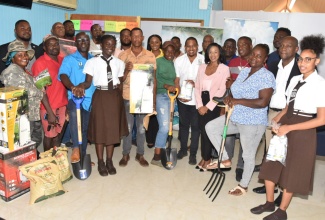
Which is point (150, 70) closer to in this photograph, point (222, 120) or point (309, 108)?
point (222, 120)

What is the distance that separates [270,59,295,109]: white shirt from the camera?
2987mm

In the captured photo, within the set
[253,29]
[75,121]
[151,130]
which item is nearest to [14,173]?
[75,121]

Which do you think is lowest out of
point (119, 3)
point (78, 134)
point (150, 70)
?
point (78, 134)

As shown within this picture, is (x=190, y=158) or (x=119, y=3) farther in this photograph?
(x=119, y=3)

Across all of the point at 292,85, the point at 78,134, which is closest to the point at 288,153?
the point at 292,85

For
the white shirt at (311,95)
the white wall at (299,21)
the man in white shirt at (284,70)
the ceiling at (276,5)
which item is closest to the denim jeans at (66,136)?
the man in white shirt at (284,70)

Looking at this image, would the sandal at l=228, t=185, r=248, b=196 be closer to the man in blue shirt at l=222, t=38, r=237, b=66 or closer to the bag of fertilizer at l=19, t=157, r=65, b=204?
the man in blue shirt at l=222, t=38, r=237, b=66

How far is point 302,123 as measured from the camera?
2.36 meters

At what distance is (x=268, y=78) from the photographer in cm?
274

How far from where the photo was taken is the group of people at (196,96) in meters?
2.47

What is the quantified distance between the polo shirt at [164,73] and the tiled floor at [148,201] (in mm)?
1074

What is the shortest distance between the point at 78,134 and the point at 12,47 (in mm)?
1144

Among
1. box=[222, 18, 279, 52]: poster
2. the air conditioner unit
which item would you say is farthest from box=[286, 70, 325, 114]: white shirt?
the air conditioner unit

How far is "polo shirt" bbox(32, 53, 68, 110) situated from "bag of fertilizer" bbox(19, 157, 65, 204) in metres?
0.78
